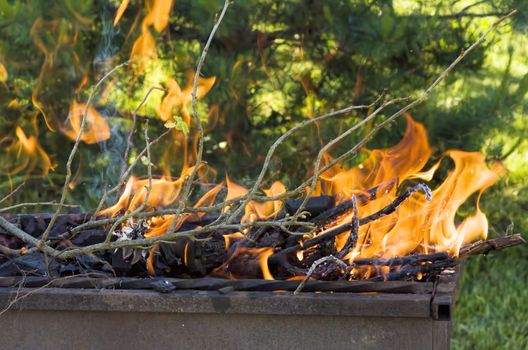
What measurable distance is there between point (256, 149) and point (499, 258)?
151cm

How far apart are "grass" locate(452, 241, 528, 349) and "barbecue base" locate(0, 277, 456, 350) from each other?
67.6 inches

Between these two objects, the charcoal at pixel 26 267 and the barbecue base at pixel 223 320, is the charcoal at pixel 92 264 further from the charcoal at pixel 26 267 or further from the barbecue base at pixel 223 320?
the barbecue base at pixel 223 320

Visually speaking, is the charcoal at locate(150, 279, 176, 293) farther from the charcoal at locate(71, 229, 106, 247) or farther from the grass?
the grass

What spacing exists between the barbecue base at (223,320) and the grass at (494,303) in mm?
1717

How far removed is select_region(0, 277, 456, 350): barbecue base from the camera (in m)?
2.33

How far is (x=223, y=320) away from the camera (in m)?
2.42

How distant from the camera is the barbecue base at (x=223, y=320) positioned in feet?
7.63

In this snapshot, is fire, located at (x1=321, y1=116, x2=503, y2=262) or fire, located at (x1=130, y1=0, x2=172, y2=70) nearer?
fire, located at (x1=321, y1=116, x2=503, y2=262)

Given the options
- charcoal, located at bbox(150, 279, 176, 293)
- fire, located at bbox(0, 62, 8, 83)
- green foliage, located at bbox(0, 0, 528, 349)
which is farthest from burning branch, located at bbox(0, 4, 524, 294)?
fire, located at bbox(0, 62, 8, 83)

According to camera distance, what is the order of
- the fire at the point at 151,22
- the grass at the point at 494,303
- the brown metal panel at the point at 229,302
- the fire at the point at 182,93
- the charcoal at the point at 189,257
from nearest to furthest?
1. the brown metal panel at the point at 229,302
2. the charcoal at the point at 189,257
3. the fire at the point at 182,93
4. the grass at the point at 494,303
5. the fire at the point at 151,22

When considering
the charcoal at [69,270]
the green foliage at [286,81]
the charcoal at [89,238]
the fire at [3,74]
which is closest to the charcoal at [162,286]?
the charcoal at [69,270]

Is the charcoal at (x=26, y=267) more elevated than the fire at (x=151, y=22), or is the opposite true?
the fire at (x=151, y=22)

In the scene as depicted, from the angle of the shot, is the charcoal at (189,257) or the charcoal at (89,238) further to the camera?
the charcoal at (89,238)

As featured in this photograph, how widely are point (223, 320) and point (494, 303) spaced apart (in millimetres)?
2534
